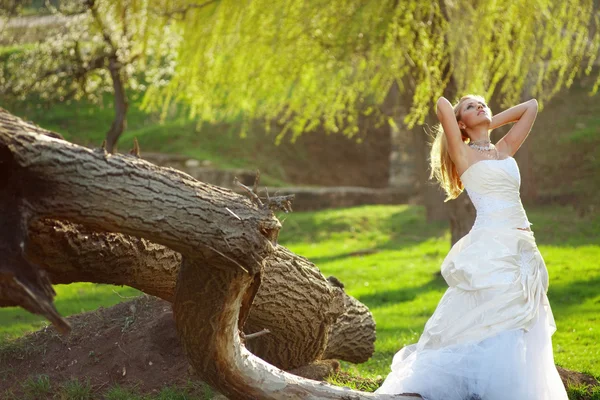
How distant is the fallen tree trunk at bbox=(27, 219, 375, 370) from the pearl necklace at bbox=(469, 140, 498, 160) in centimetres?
123

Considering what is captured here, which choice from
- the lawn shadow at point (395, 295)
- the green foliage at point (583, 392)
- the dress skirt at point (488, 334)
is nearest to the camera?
the dress skirt at point (488, 334)

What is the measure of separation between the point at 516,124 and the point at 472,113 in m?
0.44

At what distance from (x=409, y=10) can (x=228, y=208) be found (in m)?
4.92

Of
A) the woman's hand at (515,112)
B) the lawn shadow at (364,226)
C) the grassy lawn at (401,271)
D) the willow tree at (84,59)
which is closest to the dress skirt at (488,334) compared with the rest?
the woman's hand at (515,112)

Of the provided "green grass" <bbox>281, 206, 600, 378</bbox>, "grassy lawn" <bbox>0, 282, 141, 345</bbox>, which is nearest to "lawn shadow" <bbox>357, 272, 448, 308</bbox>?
"green grass" <bbox>281, 206, 600, 378</bbox>

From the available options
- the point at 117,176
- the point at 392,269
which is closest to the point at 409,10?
the point at 392,269

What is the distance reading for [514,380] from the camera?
422 cm

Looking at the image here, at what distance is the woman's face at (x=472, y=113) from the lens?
191 inches

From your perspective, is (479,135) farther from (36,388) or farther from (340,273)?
(340,273)

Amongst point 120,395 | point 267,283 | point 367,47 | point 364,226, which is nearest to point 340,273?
point 367,47

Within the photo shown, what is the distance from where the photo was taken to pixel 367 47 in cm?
832

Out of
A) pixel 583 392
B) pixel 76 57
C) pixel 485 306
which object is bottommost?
pixel 583 392

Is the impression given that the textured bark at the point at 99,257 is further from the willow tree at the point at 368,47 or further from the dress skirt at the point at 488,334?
the willow tree at the point at 368,47

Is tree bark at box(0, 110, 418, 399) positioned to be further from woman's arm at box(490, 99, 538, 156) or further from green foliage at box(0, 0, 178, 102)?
green foliage at box(0, 0, 178, 102)
